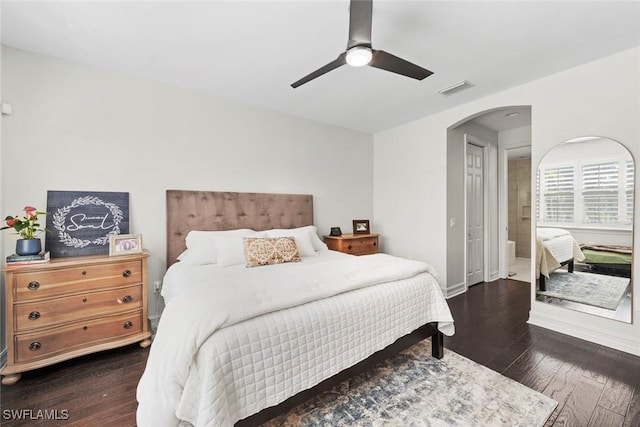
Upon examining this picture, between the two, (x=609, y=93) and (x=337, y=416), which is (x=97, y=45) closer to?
(x=337, y=416)

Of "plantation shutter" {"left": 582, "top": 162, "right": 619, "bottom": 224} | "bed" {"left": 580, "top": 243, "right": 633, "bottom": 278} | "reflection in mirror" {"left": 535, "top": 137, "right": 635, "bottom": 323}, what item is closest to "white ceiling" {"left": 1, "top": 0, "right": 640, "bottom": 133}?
"reflection in mirror" {"left": 535, "top": 137, "right": 635, "bottom": 323}

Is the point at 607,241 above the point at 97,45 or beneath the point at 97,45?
beneath

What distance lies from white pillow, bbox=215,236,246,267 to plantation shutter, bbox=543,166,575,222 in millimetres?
3230

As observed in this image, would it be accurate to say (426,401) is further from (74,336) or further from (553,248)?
(74,336)

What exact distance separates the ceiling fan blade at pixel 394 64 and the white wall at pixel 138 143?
2115 millimetres

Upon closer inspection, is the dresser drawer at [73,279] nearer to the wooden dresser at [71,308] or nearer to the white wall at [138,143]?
the wooden dresser at [71,308]

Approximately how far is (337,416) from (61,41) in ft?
11.4

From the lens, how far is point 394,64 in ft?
6.01

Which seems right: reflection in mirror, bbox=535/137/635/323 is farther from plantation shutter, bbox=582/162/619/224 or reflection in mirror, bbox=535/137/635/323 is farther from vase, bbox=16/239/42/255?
vase, bbox=16/239/42/255

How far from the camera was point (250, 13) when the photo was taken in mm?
1846

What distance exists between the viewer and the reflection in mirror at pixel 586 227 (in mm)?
2391

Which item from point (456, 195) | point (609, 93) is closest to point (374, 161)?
point (456, 195)

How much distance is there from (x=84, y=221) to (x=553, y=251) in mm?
4759

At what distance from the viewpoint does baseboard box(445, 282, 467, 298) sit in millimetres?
3812
